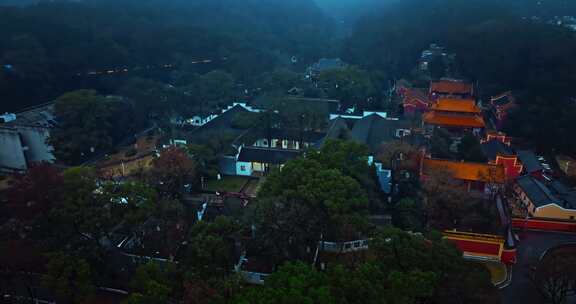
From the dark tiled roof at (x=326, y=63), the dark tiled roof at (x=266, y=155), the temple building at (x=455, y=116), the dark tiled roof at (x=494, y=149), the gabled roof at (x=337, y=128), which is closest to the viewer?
the dark tiled roof at (x=494, y=149)

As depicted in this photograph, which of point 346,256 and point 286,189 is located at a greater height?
point 286,189

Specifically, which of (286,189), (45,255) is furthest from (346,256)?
(45,255)

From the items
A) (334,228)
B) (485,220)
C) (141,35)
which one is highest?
(141,35)

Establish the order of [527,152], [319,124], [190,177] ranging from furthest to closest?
[319,124] < [527,152] < [190,177]

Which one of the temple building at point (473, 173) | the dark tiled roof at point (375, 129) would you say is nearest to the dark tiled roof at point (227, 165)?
the dark tiled roof at point (375, 129)

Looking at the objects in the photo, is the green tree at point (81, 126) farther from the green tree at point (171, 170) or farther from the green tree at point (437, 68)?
the green tree at point (437, 68)

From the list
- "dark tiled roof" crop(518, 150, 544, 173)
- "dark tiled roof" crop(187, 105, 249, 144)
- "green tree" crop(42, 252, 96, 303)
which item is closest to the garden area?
"dark tiled roof" crop(187, 105, 249, 144)

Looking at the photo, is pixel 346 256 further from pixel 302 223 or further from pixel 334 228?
pixel 302 223
